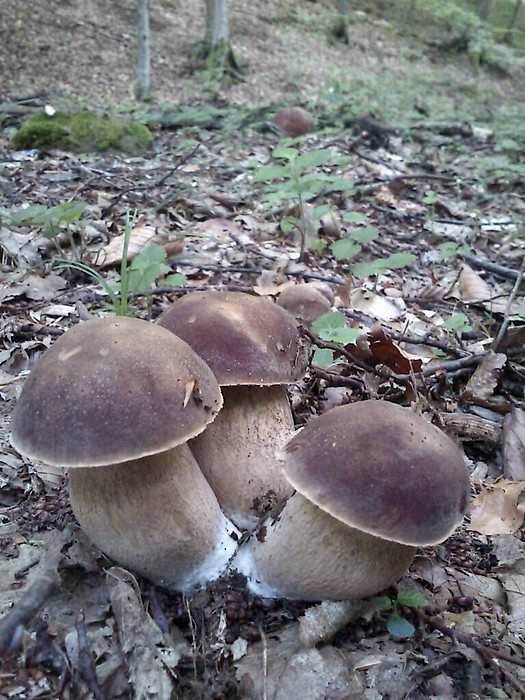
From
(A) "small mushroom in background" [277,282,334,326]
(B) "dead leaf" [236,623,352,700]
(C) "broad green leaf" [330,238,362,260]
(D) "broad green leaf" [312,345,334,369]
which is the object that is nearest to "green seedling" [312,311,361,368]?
(D) "broad green leaf" [312,345,334,369]

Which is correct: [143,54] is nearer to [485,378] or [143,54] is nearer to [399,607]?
[485,378]

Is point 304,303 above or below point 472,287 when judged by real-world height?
above

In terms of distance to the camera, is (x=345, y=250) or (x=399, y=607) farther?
(x=345, y=250)

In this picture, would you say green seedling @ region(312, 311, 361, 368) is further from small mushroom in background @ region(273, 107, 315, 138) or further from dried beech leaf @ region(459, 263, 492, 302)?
small mushroom in background @ region(273, 107, 315, 138)

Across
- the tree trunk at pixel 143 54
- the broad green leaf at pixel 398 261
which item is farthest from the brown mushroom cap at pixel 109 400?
the tree trunk at pixel 143 54

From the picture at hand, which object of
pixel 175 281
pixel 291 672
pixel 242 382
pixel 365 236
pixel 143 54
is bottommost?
pixel 143 54

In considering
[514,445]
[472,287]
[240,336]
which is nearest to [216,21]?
[472,287]
